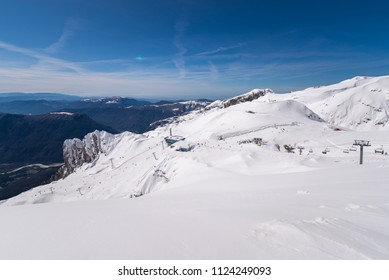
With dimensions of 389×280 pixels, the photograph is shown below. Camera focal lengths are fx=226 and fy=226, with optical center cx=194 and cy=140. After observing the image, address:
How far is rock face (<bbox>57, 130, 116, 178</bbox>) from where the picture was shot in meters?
88.2

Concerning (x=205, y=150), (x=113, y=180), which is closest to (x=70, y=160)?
(x=113, y=180)

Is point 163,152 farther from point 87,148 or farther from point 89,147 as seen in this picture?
point 87,148

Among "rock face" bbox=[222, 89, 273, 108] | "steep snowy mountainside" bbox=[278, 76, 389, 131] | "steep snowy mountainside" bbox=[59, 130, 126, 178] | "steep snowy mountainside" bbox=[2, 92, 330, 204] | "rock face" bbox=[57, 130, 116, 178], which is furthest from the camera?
"rock face" bbox=[222, 89, 273, 108]

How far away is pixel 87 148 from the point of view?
97312 mm

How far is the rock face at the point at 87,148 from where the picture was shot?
3474 inches

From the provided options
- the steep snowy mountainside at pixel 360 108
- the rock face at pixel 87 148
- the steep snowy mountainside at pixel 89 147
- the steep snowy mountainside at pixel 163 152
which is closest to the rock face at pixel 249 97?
the steep snowy mountainside at pixel 360 108

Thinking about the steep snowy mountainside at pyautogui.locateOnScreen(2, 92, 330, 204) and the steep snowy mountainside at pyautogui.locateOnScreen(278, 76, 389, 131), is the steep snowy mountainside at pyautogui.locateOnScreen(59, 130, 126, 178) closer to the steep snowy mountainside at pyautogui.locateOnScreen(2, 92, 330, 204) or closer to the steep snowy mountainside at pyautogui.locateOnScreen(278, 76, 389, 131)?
the steep snowy mountainside at pyautogui.locateOnScreen(2, 92, 330, 204)

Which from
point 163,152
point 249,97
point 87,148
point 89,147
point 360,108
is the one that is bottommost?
point 87,148

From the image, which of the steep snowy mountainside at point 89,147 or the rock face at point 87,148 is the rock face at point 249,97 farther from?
the rock face at point 87,148

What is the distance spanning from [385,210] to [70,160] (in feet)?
396

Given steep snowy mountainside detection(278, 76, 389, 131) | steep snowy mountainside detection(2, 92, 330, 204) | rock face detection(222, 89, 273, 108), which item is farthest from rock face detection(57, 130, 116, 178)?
steep snowy mountainside detection(278, 76, 389, 131)

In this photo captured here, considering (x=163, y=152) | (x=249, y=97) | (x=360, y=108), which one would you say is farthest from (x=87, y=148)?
(x=360, y=108)

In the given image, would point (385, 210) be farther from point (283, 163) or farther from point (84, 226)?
point (283, 163)

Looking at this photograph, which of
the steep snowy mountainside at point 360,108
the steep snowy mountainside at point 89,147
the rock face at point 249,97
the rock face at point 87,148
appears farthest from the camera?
the rock face at point 249,97
